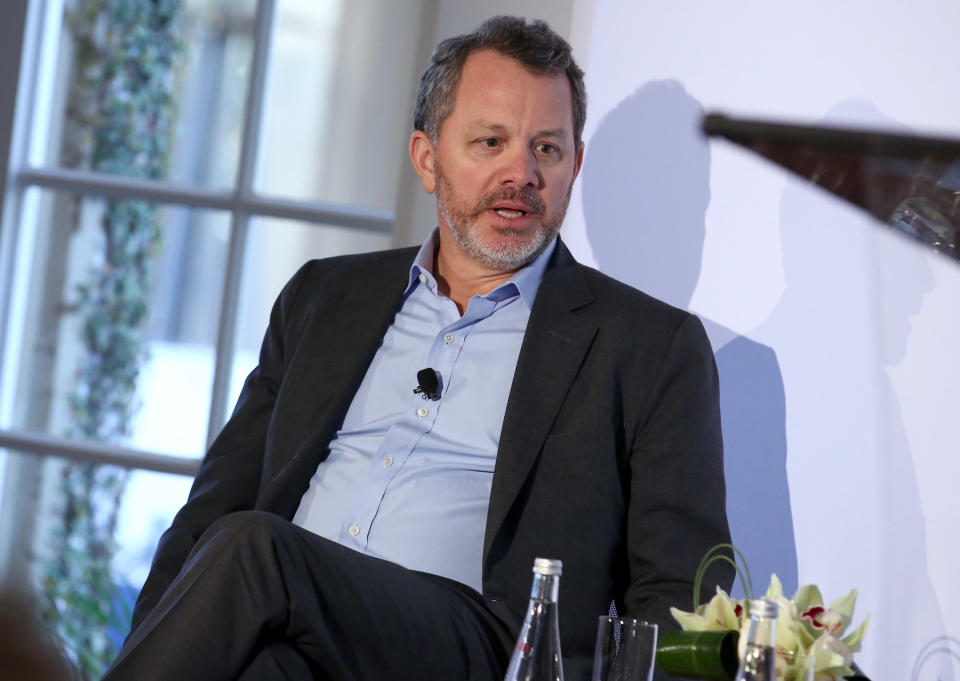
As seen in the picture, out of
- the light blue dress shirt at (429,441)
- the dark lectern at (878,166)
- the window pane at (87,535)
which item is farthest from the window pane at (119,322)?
the dark lectern at (878,166)

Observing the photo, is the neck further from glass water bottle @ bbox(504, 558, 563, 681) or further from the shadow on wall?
glass water bottle @ bbox(504, 558, 563, 681)

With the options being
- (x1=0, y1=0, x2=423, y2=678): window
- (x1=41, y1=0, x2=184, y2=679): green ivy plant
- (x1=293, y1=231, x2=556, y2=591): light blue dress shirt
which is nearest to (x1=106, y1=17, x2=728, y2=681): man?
(x1=293, y1=231, x2=556, y2=591): light blue dress shirt

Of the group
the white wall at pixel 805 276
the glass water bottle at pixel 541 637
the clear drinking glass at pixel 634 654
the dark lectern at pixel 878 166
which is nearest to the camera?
the dark lectern at pixel 878 166

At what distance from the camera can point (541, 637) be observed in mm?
1292

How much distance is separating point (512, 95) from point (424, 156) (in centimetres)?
29

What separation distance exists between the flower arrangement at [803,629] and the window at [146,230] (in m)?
1.92

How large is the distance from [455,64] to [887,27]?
2.81ft

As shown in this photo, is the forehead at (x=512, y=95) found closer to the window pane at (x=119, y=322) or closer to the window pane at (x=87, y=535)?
the window pane at (x=119, y=322)

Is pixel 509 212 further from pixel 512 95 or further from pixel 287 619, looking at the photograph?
pixel 287 619

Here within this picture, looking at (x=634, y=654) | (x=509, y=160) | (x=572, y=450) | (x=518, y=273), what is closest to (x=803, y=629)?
(x=634, y=654)

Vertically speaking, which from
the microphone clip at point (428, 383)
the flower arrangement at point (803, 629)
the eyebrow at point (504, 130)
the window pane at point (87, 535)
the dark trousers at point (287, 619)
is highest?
the eyebrow at point (504, 130)

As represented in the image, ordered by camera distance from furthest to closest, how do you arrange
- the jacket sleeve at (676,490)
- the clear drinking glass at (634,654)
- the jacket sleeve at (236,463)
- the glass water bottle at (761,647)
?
the jacket sleeve at (236,463) < the jacket sleeve at (676,490) < the clear drinking glass at (634,654) < the glass water bottle at (761,647)

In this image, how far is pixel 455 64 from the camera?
7.68ft

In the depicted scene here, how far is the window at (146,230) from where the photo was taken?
10.5ft
